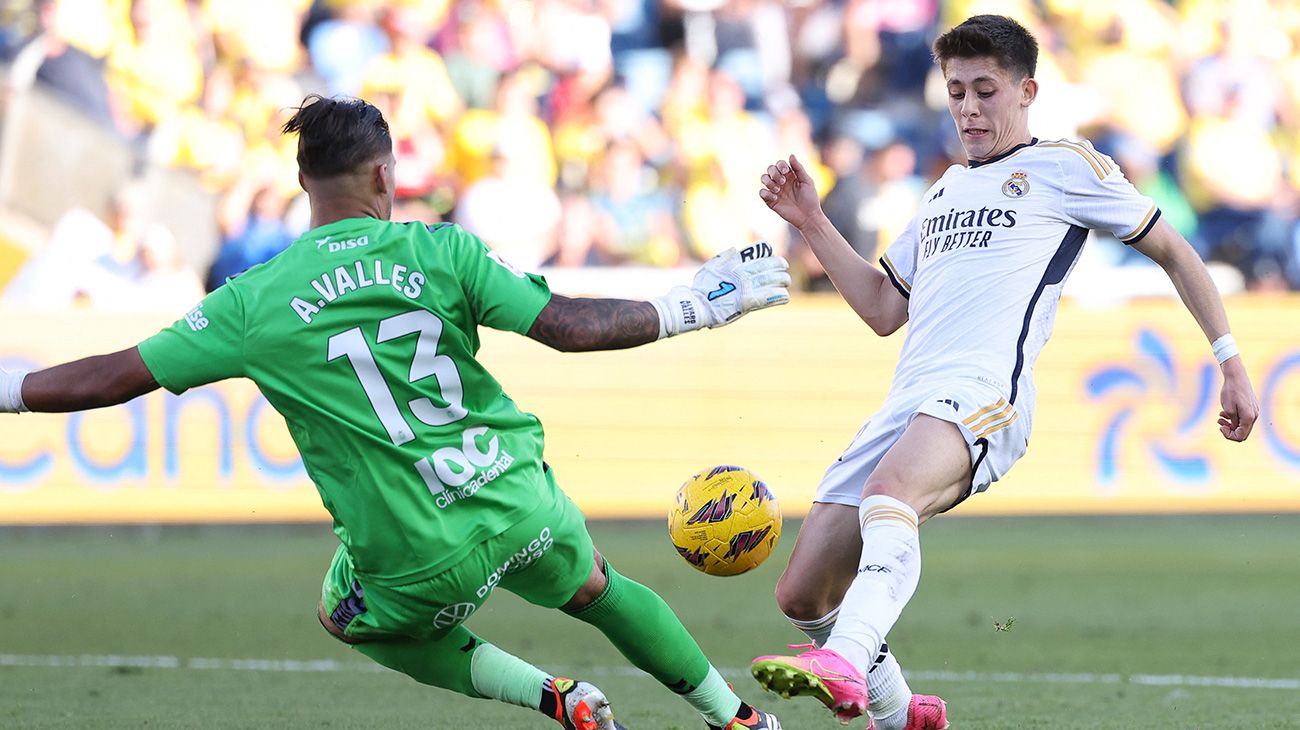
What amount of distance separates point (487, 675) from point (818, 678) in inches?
48.3

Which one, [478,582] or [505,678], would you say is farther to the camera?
[505,678]

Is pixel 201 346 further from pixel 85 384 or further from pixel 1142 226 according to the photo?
pixel 1142 226

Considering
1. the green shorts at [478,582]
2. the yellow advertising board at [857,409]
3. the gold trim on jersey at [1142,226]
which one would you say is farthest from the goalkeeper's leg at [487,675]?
the yellow advertising board at [857,409]

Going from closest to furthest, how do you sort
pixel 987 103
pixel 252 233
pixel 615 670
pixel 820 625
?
pixel 987 103
pixel 820 625
pixel 615 670
pixel 252 233

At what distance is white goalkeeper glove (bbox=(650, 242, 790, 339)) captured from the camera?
441 centimetres

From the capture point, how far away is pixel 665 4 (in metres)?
15.3

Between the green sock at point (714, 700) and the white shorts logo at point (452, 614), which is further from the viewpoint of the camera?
the green sock at point (714, 700)

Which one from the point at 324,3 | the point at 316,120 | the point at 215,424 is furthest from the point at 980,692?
the point at 324,3

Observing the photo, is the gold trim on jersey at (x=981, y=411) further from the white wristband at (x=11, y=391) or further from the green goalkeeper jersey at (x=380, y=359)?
the white wristband at (x=11, y=391)

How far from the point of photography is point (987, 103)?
203 inches

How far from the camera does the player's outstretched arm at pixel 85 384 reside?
430 cm

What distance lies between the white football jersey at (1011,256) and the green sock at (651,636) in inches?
40.5

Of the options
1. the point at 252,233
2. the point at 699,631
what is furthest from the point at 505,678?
the point at 252,233

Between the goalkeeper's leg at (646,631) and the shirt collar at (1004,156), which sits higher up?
the shirt collar at (1004,156)
